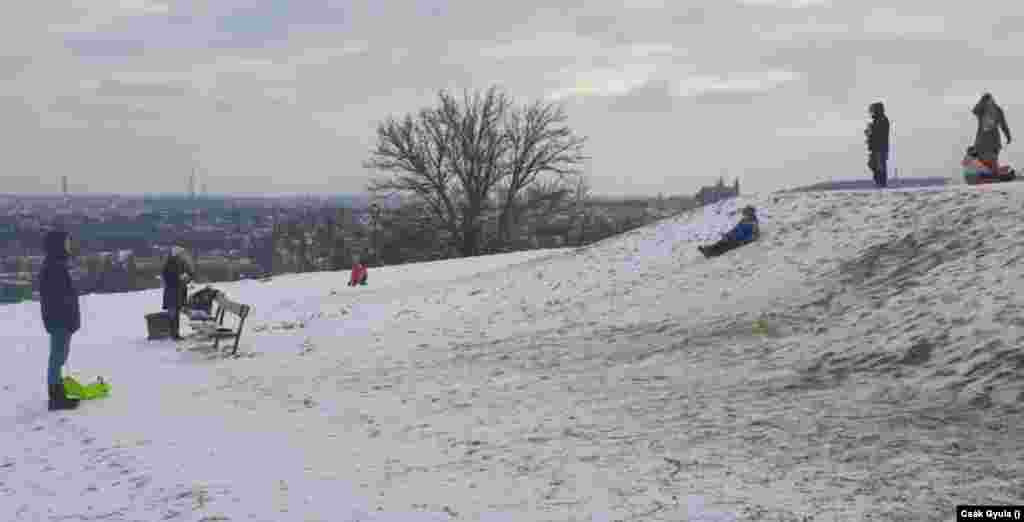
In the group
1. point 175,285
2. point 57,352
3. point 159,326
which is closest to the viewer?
point 57,352

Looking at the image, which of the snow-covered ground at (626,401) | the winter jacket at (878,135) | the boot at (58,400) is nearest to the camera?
the snow-covered ground at (626,401)

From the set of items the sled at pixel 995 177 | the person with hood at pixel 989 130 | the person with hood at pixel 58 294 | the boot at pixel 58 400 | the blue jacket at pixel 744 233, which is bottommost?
the boot at pixel 58 400

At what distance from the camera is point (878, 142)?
59.6 feet

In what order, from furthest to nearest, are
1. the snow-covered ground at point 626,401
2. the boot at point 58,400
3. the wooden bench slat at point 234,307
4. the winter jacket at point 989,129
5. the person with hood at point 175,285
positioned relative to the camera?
the person with hood at point 175,285 → the winter jacket at point 989,129 → the wooden bench slat at point 234,307 → the boot at point 58,400 → the snow-covered ground at point 626,401

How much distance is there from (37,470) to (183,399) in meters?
2.97

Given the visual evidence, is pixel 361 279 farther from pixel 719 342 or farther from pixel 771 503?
pixel 771 503

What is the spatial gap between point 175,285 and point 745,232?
11561mm

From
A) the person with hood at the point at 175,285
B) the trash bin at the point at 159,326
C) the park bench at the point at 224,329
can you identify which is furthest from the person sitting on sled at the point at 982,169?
the trash bin at the point at 159,326

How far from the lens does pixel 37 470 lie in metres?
7.50

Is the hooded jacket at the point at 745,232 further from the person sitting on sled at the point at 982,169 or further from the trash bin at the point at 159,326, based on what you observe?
the trash bin at the point at 159,326

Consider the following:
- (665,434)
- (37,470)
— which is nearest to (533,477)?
(665,434)

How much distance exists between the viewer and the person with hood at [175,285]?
1655 cm

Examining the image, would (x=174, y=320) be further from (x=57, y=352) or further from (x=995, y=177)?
(x=995, y=177)

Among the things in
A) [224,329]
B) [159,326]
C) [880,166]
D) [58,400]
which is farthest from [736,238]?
[159,326]
